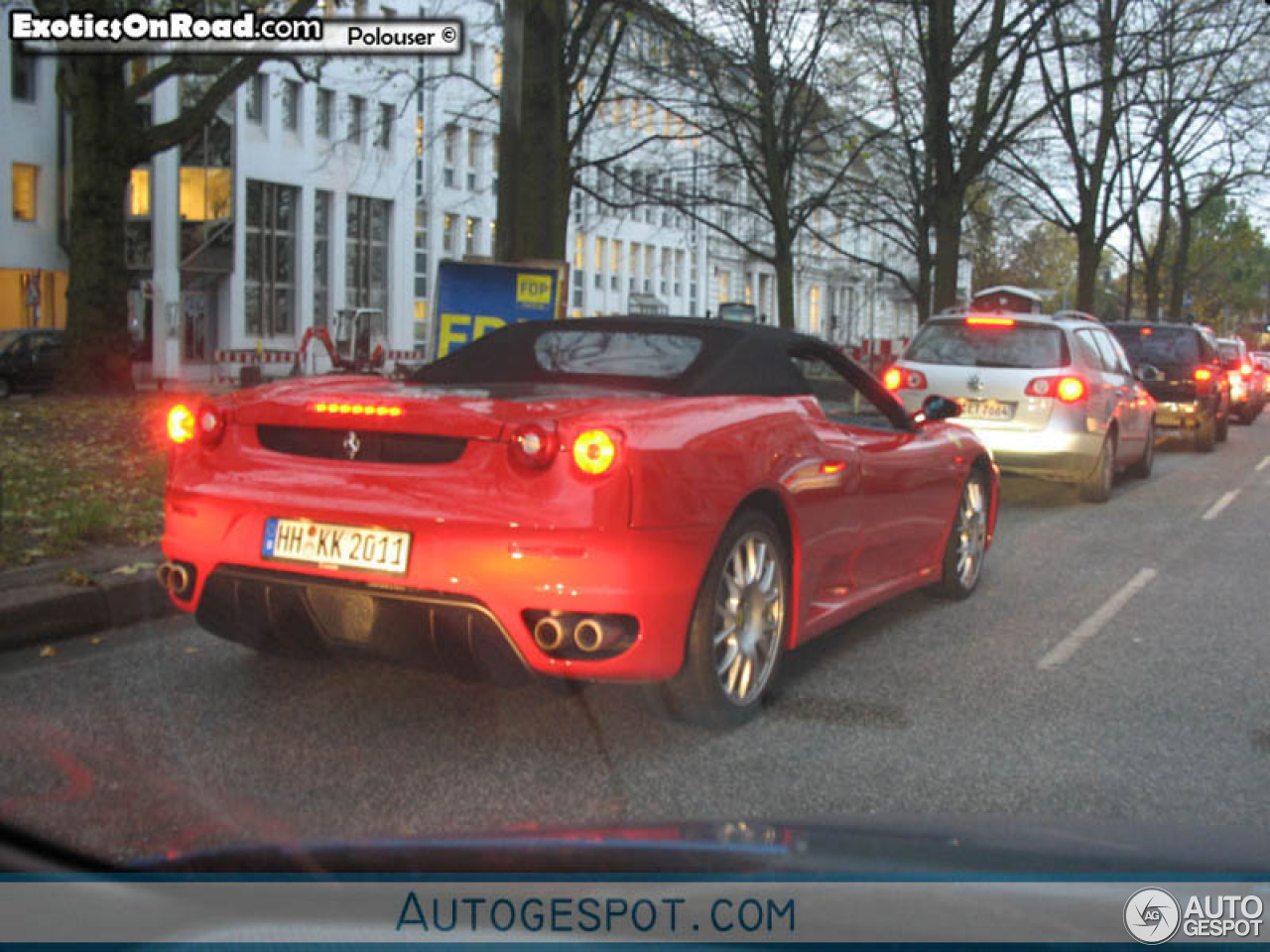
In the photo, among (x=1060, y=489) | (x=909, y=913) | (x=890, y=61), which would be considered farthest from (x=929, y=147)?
(x=909, y=913)

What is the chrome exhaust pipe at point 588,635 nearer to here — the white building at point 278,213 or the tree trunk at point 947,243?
the tree trunk at point 947,243

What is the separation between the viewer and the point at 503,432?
443 centimetres

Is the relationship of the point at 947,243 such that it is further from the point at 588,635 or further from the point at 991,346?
the point at 588,635

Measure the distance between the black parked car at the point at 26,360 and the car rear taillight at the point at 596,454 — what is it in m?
27.9

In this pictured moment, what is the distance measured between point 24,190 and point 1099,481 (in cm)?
3303

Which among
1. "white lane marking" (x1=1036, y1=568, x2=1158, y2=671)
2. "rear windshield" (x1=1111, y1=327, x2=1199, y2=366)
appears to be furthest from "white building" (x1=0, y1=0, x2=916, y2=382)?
"white lane marking" (x1=1036, y1=568, x2=1158, y2=671)

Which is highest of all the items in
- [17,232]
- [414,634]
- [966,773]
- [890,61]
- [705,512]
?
[890,61]

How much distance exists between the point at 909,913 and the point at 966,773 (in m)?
2.60

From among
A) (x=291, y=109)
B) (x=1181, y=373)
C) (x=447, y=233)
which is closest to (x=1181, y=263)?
(x=447, y=233)

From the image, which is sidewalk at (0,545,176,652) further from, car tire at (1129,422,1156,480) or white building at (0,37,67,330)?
white building at (0,37,67,330)

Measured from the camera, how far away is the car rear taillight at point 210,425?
16.2 ft

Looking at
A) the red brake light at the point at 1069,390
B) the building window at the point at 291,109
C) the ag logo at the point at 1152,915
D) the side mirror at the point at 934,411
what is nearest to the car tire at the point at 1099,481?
the red brake light at the point at 1069,390

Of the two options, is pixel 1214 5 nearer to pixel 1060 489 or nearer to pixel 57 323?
pixel 1060 489

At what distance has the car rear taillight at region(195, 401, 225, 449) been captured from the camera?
4.94 metres
